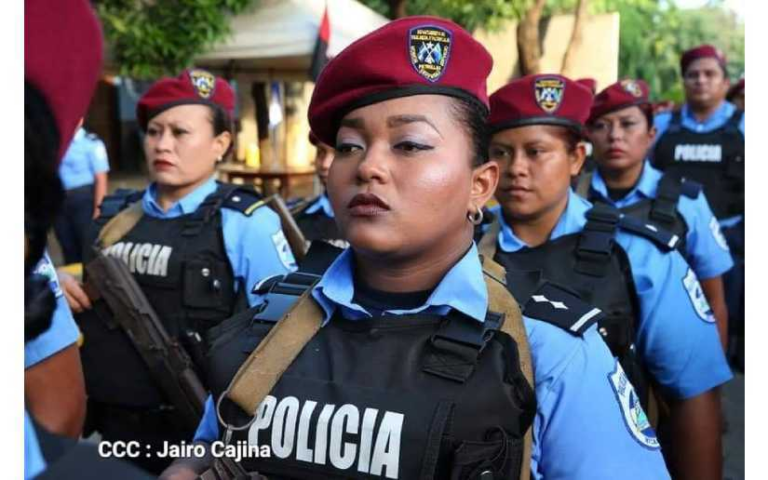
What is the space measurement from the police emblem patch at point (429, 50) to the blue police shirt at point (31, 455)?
990mm

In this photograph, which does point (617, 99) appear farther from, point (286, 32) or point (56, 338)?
point (286, 32)

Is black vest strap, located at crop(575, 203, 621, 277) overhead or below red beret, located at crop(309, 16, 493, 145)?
below

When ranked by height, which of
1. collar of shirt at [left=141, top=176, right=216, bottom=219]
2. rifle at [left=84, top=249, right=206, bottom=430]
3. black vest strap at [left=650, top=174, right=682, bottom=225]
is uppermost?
collar of shirt at [left=141, top=176, right=216, bottom=219]

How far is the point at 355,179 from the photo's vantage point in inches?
56.4

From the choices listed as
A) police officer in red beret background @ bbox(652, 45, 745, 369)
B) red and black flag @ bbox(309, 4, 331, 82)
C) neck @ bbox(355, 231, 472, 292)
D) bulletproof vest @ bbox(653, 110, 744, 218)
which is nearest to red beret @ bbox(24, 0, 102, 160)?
neck @ bbox(355, 231, 472, 292)

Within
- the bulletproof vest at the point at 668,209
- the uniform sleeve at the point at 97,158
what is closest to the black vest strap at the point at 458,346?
the bulletproof vest at the point at 668,209

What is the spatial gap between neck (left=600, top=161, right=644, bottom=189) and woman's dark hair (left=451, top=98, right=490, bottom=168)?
235cm

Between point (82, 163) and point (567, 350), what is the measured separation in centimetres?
611

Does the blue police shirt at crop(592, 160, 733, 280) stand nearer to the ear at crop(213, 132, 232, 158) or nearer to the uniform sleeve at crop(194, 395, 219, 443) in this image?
the ear at crop(213, 132, 232, 158)

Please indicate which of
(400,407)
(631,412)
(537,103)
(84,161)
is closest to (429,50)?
(400,407)

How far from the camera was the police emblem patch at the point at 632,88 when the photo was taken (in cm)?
391

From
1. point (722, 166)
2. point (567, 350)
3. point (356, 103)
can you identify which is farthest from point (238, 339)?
point (722, 166)

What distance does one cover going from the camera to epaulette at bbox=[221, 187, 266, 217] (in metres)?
3.05

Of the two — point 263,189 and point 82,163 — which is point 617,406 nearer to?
point 82,163
